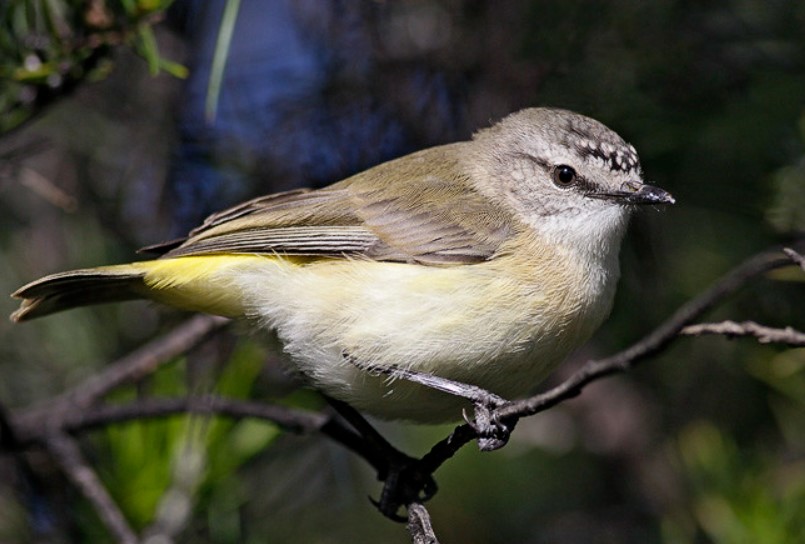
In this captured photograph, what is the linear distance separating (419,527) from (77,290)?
4.47ft

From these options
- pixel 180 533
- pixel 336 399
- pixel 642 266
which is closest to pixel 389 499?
pixel 336 399

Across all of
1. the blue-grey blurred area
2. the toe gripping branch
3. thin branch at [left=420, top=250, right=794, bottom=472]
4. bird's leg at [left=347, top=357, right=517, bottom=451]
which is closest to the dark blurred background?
the blue-grey blurred area

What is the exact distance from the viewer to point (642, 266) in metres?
3.74

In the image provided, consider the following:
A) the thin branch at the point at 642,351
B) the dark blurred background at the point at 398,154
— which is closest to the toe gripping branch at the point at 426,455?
the thin branch at the point at 642,351

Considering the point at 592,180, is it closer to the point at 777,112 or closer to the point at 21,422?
the point at 777,112

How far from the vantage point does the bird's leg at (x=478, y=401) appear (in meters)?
2.47

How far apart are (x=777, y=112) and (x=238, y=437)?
1897 millimetres

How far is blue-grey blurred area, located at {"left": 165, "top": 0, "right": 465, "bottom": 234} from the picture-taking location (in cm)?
375

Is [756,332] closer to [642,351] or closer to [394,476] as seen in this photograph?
[642,351]

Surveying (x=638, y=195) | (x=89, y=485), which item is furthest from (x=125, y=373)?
(x=638, y=195)

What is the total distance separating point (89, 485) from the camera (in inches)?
110

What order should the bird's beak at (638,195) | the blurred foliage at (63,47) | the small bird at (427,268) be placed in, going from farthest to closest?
the bird's beak at (638,195)
the small bird at (427,268)
the blurred foliage at (63,47)

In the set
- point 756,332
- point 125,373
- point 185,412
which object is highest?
point 125,373

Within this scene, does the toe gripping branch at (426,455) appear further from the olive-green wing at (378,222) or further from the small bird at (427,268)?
the olive-green wing at (378,222)
